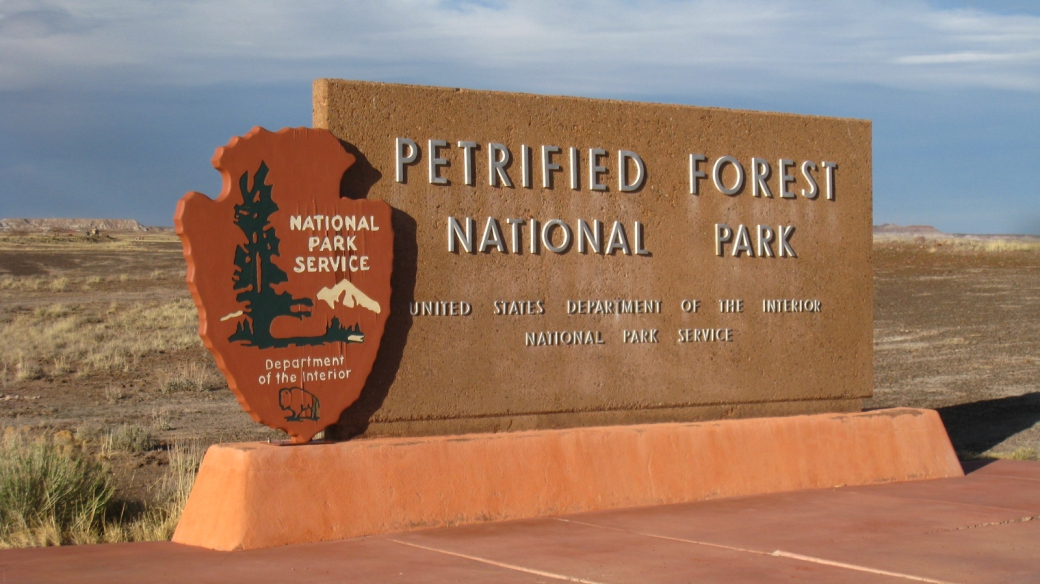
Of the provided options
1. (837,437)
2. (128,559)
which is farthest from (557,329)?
(128,559)

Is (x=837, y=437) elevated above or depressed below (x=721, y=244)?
below

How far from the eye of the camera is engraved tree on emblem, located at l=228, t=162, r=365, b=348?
274 inches

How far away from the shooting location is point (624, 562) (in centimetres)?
638

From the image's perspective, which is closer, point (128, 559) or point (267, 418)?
point (128, 559)

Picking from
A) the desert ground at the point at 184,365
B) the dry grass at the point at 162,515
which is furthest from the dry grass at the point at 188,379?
the dry grass at the point at 162,515

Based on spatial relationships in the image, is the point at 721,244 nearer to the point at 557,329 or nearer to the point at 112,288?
the point at 557,329

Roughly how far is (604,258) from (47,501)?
4725 mm

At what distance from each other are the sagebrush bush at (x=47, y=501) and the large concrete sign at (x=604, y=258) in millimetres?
2488

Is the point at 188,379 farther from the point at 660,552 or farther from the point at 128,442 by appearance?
the point at 660,552

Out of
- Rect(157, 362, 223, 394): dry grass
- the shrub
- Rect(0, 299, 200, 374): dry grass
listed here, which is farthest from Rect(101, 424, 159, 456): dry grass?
Rect(0, 299, 200, 374): dry grass

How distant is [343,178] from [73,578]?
118 inches

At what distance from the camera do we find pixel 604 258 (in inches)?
331

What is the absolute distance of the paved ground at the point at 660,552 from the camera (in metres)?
6.05

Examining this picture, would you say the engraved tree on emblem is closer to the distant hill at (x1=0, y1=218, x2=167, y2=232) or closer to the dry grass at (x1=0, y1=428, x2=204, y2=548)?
the dry grass at (x1=0, y1=428, x2=204, y2=548)
